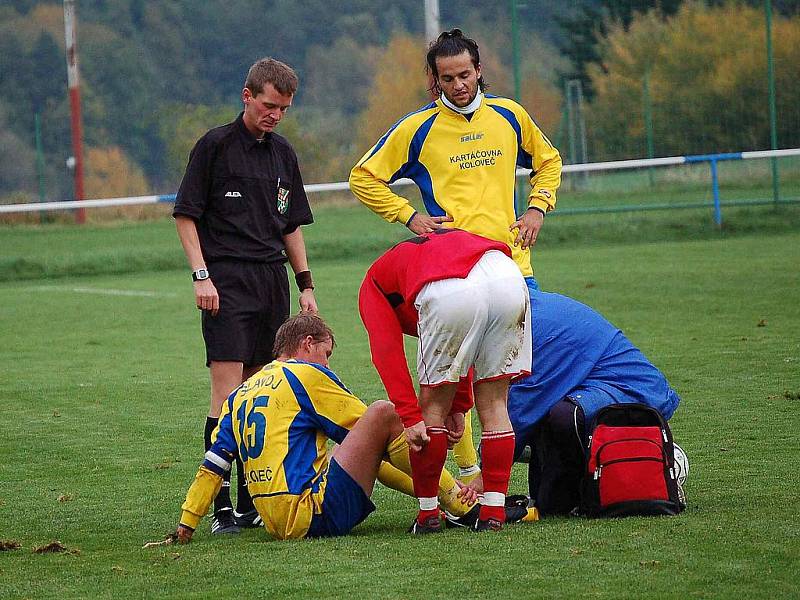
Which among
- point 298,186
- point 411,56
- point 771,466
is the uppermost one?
point 411,56

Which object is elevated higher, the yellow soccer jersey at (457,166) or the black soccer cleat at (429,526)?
the yellow soccer jersey at (457,166)

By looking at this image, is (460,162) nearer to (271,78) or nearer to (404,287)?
(271,78)

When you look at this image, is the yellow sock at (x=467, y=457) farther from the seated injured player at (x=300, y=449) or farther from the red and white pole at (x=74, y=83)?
the red and white pole at (x=74, y=83)

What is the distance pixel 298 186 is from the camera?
5750mm

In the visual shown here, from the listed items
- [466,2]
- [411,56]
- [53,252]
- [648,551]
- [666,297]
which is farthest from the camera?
[466,2]

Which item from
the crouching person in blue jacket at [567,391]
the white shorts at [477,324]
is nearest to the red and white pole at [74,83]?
the crouching person in blue jacket at [567,391]

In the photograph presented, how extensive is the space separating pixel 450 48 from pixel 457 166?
486 millimetres

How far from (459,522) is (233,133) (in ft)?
5.91

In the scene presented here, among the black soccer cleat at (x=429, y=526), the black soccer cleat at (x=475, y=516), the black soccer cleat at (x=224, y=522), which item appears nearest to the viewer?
the black soccer cleat at (x=429, y=526)

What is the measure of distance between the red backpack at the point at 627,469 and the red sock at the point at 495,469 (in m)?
0.35

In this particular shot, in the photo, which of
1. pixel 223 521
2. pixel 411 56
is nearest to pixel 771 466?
pixel 223 521

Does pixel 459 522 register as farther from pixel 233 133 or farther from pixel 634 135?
pixel 634 135

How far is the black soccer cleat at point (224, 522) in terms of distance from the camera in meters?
5.23

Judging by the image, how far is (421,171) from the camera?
561 cm
